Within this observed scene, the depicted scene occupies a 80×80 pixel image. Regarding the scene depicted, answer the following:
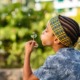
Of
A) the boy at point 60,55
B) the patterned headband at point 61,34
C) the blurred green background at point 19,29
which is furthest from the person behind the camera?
the blurred green background at point 19,29

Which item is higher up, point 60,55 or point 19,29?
point 60,55

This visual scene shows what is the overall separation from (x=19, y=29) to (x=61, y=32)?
574 centimetres

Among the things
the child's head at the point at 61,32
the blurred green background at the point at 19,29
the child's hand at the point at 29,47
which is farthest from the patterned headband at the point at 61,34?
the blurred green background at the point at 19,29

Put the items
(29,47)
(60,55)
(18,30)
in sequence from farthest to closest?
1. (18,30)
2. (29,47)
3. (60,55)

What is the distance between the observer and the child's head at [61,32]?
12.6ft

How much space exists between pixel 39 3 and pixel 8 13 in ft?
2.57

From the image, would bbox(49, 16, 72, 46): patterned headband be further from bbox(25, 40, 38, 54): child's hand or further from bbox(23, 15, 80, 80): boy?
bbox(25, 40, 38, 54): child's hand

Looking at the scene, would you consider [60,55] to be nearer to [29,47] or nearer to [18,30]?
[29,47]

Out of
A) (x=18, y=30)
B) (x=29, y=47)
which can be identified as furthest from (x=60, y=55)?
(x=18, y=30)

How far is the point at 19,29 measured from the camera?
9.55m

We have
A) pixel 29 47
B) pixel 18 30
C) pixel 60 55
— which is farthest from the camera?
pixel 18 30

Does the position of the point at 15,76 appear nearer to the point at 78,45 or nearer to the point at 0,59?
the point at 0,59

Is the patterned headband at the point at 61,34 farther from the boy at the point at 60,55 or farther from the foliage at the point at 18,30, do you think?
the foliage at the point at 18,30

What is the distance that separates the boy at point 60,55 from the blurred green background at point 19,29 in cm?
528
